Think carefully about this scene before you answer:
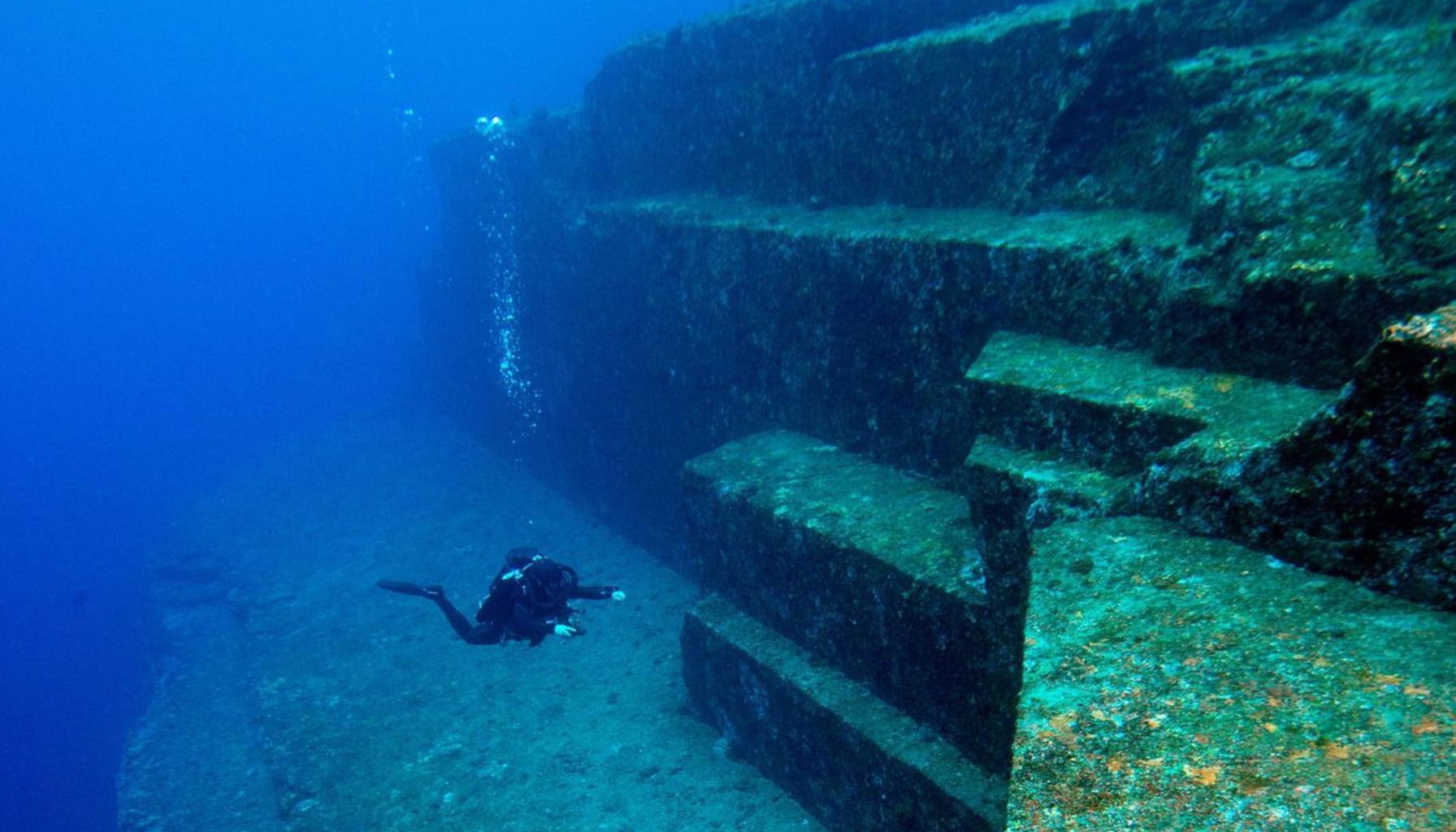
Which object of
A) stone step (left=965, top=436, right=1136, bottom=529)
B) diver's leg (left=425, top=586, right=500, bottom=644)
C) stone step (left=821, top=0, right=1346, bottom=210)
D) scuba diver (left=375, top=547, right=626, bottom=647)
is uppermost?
stone step (left=821, top=0, right=1346, bottom=210)

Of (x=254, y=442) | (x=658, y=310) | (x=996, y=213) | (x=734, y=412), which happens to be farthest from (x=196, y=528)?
(x=996, y=213)

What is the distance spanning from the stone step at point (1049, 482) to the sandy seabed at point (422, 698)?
3194 mm

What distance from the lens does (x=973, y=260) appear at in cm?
485

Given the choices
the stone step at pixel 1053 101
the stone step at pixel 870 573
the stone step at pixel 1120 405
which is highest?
the stone step at pixel 1053 101

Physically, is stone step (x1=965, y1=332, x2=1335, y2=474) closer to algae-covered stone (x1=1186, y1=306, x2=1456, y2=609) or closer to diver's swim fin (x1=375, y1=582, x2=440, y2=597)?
algae-covered stone (x1=1186, y1=306, x2=1456, y2=609)

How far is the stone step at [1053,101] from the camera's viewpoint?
478 cm

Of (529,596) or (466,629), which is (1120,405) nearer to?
(529,596)

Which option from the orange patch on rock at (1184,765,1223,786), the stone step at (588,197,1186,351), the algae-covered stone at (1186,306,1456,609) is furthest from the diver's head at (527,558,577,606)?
the orange patch on rock at (1184,765,1223,786)

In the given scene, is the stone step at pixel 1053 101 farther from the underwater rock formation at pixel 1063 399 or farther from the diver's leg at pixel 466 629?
the diver's leg at pixel 466 629

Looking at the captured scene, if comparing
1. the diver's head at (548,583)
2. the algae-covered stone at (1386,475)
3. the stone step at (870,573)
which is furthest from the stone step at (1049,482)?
the diver's head at (548,583)

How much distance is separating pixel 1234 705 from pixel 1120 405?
1.82 meters

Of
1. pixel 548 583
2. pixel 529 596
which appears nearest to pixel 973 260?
pixel 548 583

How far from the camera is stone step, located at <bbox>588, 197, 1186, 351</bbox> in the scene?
13.3 feet

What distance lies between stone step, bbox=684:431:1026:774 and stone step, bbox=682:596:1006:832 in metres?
0.12
